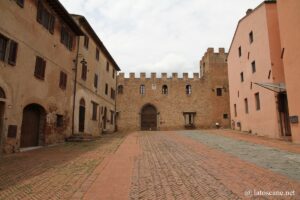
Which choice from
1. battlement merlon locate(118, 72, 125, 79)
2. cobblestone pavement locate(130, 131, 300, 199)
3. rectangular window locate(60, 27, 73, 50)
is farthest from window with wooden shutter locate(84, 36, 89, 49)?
battlement merlon locate(118, 72, 125, 79)

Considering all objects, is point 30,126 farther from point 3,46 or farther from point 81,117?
point 81,117

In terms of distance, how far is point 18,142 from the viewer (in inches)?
341

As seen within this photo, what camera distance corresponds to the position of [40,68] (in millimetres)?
10219

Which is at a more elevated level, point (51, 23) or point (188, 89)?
point (51, 23)

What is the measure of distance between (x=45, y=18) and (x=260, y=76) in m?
14.7

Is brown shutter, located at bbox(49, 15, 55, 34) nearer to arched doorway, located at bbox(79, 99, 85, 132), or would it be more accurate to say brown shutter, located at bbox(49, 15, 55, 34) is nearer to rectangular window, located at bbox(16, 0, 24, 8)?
rectangular window, located at bbox(16, 0, 24, 8)

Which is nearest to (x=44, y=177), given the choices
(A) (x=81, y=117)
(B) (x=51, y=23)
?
(B) (x=51, y=23)

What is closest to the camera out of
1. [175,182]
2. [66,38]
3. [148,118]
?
[175,182]

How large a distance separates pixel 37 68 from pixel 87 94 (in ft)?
20.0

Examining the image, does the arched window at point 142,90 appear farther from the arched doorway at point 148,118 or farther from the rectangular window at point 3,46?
the rectangular window at point 3,46

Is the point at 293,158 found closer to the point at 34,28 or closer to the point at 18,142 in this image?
the point at 18,142

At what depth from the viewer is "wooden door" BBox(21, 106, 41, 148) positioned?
9.67m

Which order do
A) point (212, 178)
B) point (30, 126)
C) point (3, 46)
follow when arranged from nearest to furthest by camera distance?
point (212, 178) < point (3, 46) < point (30, 126)

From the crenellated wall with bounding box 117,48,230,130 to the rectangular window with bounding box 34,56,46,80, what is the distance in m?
18.5
